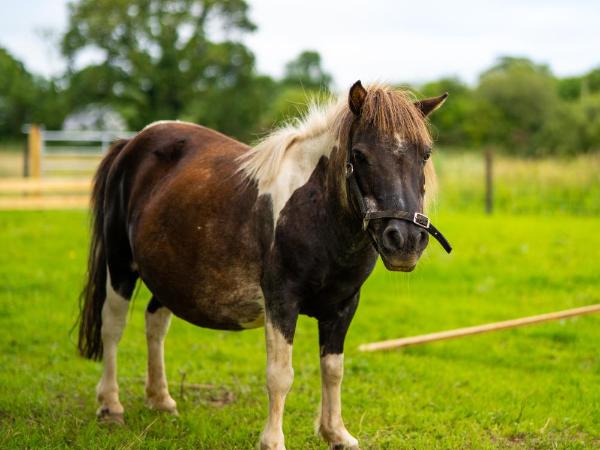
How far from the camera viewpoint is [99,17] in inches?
1399

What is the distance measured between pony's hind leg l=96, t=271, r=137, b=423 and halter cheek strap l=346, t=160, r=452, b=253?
2.09 meters

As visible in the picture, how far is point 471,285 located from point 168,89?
31.1 metres

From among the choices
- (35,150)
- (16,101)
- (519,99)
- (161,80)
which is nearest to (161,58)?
(161,80)

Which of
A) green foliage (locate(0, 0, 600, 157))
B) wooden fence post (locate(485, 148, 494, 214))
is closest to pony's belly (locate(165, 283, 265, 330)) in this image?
wooden fence post (locate(485, 148, 494, 214))

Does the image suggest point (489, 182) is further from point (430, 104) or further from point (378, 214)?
point (378, 214)

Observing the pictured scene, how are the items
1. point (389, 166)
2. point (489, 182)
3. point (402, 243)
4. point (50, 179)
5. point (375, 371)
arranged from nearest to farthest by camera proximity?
point (402, 243) → point (389, 166) → point (375, 371) → point (489, 182) → point (50, 179)

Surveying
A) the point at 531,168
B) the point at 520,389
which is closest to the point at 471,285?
the point at 520,389

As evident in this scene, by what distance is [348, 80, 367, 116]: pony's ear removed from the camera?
2.92m

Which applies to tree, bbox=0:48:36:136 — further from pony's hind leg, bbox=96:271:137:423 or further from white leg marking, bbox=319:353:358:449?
white leg marking, bbox=319:353:358:449

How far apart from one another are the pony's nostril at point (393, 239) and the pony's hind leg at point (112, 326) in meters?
2.28

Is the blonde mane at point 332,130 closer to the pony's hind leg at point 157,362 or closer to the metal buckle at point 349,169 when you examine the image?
the metal buckle at point 349,169

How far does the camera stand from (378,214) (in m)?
2.80

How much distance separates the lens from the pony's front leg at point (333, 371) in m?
3.51

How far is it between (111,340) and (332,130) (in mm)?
2213
